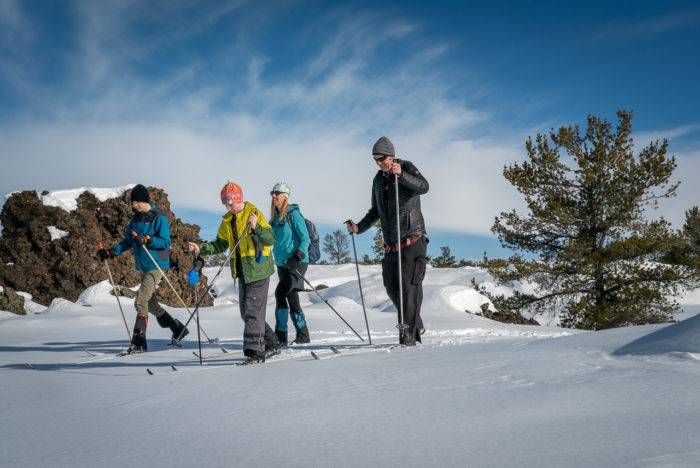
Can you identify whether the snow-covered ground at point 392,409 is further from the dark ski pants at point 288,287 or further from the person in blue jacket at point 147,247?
the person in blue jacket at point 147,247

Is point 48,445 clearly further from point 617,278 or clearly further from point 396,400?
point 617,278

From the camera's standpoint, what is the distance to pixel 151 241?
21.8 feet

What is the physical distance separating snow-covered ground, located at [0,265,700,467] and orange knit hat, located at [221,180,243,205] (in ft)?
4.98

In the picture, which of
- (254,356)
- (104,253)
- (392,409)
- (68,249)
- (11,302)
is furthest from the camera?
(68,249)

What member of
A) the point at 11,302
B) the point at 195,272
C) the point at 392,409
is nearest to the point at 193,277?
the point at 195,272

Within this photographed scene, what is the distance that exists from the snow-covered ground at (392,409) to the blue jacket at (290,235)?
6.05ft

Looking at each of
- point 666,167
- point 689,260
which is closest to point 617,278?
point 689,260

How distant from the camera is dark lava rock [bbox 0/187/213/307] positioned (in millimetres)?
15953

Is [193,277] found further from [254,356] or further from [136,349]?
[136,349]

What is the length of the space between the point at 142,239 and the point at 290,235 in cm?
184

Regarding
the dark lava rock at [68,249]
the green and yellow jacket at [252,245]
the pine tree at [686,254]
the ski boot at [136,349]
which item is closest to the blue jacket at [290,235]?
the green and yellow jacket at [252,245]

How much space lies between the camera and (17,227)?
55.9ft

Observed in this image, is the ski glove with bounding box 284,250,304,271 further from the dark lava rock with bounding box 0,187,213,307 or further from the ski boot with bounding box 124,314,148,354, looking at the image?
the dark lava rock with bounding box 0,187,213,307

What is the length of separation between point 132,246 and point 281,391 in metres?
4.46
